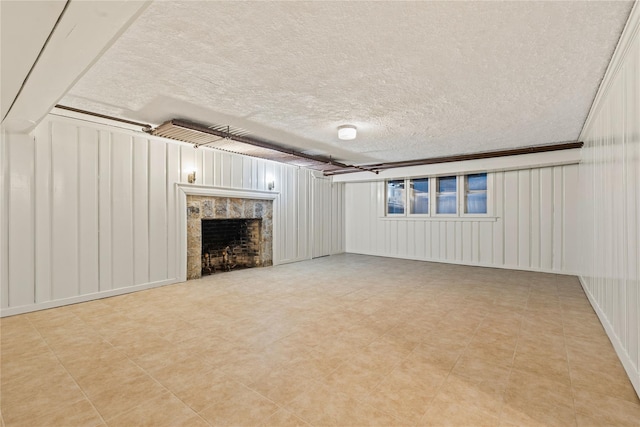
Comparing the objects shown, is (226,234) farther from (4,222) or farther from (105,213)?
(4,222)

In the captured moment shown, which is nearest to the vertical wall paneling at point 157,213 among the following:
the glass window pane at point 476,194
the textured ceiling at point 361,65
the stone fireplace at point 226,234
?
the stone fireplace at point 226,234

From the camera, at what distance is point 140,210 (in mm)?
4457

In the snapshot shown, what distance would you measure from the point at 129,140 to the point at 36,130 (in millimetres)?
998

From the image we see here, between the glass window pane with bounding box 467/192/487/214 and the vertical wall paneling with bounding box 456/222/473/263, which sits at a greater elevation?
the glass window pane with bounding box 467/192/487/214

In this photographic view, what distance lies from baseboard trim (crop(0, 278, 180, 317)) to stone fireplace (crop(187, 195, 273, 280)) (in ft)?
2.16

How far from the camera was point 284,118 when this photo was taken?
3842mm

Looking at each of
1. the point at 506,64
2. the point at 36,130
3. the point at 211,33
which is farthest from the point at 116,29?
the point at 36,130

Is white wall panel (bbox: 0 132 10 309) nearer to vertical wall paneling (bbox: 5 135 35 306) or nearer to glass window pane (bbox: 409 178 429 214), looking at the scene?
vertical wall paneling (bbox: 5 135 35 306)

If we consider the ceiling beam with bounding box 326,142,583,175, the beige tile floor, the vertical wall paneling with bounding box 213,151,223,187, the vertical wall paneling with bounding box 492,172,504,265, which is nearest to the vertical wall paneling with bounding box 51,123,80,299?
the beige tile floor

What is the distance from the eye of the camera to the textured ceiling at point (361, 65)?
1.84 meters

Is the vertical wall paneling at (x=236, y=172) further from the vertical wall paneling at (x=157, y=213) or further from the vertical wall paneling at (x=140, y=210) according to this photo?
the vertical wall paneling at (x=140, y=210)

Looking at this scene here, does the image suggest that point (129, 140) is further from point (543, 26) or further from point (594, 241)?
point (594, 241)

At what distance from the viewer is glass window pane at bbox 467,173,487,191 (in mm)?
6758

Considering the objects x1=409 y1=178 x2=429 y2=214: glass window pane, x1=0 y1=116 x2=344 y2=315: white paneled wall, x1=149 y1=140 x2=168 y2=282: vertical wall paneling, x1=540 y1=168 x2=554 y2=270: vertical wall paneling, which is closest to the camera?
x1=0 y1=116 x2=344 y2=315: white paneled wall
